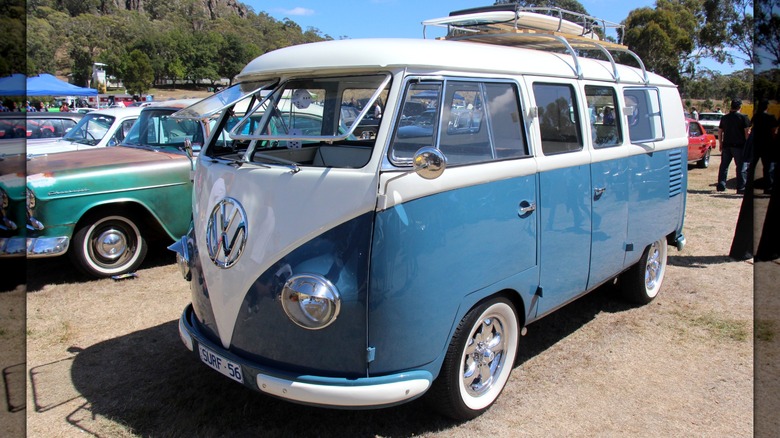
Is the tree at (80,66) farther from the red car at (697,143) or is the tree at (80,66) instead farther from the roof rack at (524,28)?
the roof rack at (524,28)

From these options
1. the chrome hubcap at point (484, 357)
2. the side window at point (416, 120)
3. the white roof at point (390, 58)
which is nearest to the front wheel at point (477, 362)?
the chrome hubcap at point (484, 357)

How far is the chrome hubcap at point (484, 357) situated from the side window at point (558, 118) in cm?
121

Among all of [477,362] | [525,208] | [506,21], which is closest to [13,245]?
[477,362]

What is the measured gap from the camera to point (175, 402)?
11.5ft

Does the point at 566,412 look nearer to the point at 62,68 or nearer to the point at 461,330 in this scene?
the point at 461,330

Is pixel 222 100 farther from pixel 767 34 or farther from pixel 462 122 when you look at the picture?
pixel 767 34

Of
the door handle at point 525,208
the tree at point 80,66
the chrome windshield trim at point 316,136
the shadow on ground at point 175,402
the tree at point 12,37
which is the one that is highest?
the tree at point 80,66

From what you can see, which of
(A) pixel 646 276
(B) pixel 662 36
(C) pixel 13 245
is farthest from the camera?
(B) pixel 662 36

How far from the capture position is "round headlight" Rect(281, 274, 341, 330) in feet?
8.65

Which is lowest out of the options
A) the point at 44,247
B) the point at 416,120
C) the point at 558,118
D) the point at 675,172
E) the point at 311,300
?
the point at 44,247

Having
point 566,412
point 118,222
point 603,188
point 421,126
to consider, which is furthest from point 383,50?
point 118,222

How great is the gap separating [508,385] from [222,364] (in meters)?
1.94

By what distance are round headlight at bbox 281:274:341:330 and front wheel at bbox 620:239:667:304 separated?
3.57m

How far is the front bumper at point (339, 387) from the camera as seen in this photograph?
104 inches
